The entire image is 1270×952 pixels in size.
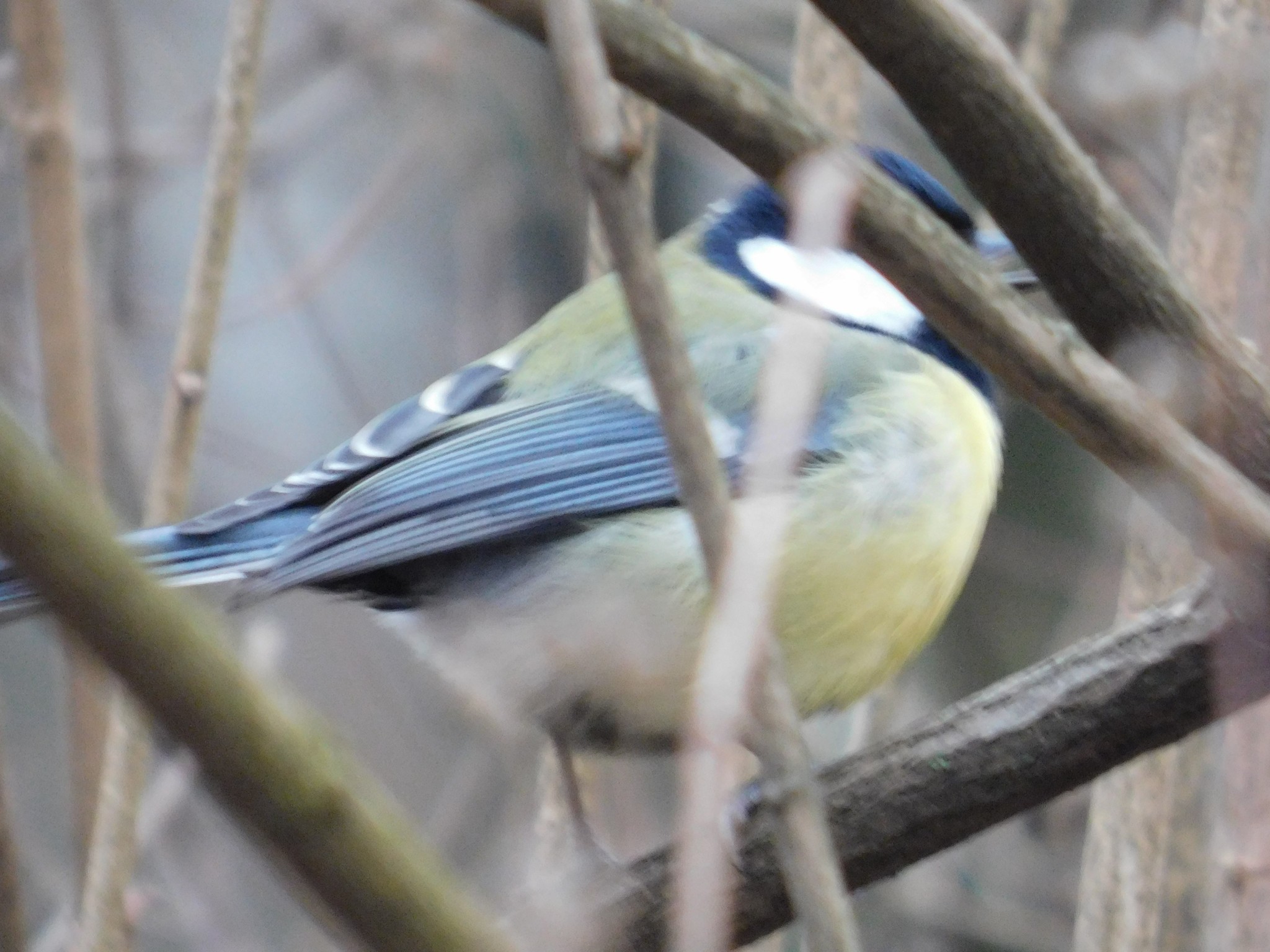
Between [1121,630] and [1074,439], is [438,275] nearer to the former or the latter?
[1121,630]

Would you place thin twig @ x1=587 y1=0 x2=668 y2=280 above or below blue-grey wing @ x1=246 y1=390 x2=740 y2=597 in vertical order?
above

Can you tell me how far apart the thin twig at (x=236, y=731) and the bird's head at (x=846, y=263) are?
1.14 m

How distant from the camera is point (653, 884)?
3.82ft

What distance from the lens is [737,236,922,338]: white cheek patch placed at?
1550 millimetres

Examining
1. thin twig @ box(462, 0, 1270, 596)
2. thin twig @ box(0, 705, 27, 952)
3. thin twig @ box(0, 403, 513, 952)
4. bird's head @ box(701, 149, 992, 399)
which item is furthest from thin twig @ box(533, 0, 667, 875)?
thin twig @ box(0, 403, 513, 952)

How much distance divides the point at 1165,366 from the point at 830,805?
0.46 meters

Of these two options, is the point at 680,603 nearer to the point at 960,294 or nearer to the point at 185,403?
the point at 185,403

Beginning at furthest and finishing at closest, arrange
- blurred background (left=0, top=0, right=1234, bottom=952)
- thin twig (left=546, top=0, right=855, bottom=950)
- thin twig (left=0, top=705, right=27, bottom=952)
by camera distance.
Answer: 1. blurred background (left=0, top=0, right=1234, bottom=952)
2. thin twig (left=0, top=705, right=27, bottom=952)
3. thin twig (left=546, top=0, right=855, bottom=950)

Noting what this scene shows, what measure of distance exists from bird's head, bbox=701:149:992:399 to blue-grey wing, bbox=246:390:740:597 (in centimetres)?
28

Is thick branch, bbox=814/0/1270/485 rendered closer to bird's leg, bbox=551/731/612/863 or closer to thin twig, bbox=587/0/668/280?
thin twig, bbox=587/0/668/280

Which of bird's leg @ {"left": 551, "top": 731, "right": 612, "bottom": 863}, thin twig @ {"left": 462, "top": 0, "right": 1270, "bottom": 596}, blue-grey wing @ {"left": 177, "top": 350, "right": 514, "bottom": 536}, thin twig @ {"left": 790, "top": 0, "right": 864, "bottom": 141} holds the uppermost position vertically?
thin twig @ {"left": 790, "top": 0, "right": 864, "bottom": 141}

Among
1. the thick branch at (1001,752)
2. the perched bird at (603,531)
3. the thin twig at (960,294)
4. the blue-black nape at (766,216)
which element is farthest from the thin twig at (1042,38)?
the thin twig at (960,294)

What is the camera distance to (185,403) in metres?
1.22

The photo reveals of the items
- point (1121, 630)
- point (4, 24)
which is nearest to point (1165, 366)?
point (1121, 630)
